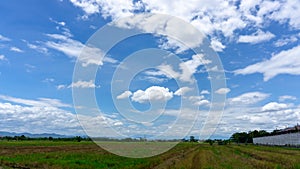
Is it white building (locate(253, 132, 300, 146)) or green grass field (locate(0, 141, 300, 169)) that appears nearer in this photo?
green grass field (locate(0, 141, 300, 169))

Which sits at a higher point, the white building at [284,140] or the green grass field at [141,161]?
the white building at [284,140]

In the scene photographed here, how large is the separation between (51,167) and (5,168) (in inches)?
119

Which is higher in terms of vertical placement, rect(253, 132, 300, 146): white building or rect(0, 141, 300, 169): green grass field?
rect(253, 132, 300, 146): white building

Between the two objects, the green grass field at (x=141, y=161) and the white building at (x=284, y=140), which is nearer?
the green grass field at (x=141, y=161)

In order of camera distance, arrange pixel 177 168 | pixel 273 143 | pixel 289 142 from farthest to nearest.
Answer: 1. pixel 273 143
2. pixel 289 142
3. pixel 177 168

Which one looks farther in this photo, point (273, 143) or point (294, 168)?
point (273, 143)

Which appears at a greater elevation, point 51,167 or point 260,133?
point 260,133

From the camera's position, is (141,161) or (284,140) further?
(284,140)

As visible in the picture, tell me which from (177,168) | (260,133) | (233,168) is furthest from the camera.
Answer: (260,133)

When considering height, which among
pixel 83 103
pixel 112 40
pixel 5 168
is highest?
pixel 112 40

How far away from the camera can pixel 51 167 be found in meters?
22.4

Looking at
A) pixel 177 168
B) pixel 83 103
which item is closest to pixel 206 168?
pixel 177 168

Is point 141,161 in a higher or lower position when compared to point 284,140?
lower

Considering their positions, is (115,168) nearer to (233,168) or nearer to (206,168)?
(206,168)
